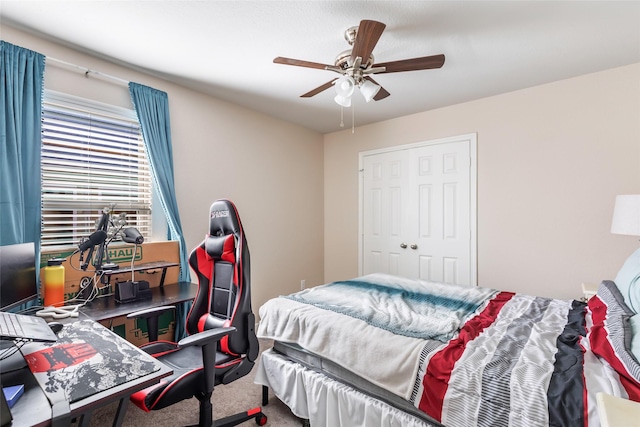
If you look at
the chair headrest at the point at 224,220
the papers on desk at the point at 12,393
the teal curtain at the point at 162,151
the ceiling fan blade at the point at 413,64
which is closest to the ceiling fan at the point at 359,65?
the ceiling fan blade at the point at 413,64

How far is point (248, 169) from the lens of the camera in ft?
11.3

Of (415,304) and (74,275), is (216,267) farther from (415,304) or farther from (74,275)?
(415,304)

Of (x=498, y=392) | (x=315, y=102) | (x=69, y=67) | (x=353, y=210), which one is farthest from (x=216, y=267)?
(x=353, y=210)

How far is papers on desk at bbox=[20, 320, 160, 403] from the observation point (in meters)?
0.98

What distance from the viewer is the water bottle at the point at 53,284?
6.27 ft

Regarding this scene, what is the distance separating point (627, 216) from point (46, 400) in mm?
3162

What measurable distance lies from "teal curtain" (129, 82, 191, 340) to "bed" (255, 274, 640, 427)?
3.44 ft

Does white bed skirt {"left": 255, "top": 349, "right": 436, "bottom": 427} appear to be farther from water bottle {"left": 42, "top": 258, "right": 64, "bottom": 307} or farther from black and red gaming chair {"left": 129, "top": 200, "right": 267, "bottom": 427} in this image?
water bottle {"left": 42, "top": 258, "right": 64, "bottom": 307}

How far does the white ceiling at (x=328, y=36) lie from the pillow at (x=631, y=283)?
146 centimetres

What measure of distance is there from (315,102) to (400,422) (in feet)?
9.33

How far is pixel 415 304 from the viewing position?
212 centimetres

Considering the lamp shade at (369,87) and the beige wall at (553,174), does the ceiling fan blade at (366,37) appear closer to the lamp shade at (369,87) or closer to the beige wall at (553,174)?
the lamp shade at (369,87)

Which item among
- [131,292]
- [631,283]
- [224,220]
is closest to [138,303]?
[131,292]

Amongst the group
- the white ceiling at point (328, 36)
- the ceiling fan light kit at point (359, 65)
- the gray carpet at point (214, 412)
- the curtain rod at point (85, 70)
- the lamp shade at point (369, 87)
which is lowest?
the gray carpet at point (214, 412)
